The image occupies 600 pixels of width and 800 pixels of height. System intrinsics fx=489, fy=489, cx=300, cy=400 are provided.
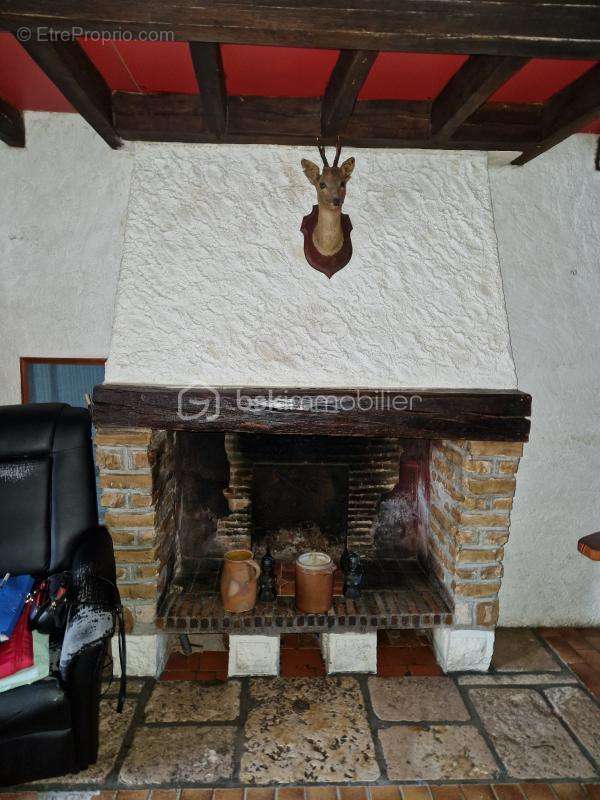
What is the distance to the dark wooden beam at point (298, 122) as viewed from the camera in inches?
77.0

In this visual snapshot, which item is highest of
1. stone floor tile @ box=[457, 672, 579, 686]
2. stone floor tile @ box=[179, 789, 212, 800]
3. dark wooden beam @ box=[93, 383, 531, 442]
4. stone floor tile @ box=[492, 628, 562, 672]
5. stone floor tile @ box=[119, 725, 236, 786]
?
dark wooden beam @ box=[93, 383, 531, 442]

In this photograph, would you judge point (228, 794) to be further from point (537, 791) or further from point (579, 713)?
point (579, 713)

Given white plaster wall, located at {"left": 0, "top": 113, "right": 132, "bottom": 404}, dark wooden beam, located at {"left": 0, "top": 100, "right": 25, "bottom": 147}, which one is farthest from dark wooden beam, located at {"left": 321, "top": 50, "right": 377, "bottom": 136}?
dark wooden beam, located at {"left": 0, "top": 100, "right": 25, "bottom": 147}

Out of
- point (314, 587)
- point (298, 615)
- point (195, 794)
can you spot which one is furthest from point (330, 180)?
point (195, 794)

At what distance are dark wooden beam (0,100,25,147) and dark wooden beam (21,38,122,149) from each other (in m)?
0.49

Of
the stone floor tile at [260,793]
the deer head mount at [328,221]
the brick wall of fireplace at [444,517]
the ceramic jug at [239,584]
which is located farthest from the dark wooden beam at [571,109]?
the stone floor tile at [260,793]

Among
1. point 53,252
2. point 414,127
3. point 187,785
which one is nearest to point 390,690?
point 187,785

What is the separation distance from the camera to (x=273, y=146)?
2125 mm

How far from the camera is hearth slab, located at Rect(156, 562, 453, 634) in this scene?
217cm

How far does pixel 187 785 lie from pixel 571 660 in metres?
1.87

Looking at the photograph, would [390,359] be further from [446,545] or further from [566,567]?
[566,567]

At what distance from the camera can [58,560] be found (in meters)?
1.91

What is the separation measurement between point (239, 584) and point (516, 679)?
1359 millimetres

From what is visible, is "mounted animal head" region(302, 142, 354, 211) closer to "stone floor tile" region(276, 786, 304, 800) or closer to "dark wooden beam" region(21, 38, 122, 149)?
"dark wooden beam" region(21, 38, 122, 149)
